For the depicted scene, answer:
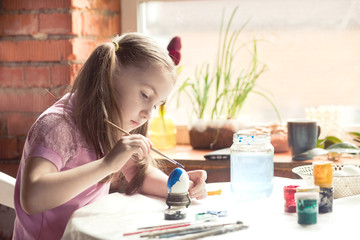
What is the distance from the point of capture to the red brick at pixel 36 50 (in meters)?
2.28

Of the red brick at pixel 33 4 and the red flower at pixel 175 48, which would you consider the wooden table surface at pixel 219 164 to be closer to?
the red flower at pixel 175 48

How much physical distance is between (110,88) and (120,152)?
0.26m

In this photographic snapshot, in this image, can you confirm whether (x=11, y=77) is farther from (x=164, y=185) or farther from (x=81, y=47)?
(x=164, y=185)

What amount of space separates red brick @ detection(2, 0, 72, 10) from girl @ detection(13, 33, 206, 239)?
0.71 metres

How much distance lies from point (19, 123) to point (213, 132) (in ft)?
2.50

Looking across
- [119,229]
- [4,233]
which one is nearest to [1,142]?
[4,233]

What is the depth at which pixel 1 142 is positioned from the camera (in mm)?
2377

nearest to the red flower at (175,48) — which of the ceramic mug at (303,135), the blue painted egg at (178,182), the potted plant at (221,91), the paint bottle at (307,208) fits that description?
the potted plant at (221,91)

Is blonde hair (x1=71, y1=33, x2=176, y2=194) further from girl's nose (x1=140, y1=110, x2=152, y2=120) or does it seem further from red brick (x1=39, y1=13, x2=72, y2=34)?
red brick (x1=39, y1=13, x2=72, y2=34)

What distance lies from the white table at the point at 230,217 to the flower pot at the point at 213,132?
2.62ft

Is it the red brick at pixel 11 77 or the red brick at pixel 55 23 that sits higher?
the red brick at pixel 55 23

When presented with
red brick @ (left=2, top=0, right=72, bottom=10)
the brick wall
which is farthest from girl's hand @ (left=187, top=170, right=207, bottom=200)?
red brick @ (left=2, top=0, right=72, bottom=10)

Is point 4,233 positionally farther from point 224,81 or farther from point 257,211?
point 257,211

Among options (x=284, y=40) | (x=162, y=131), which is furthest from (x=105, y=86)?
(x=284, y=40)
